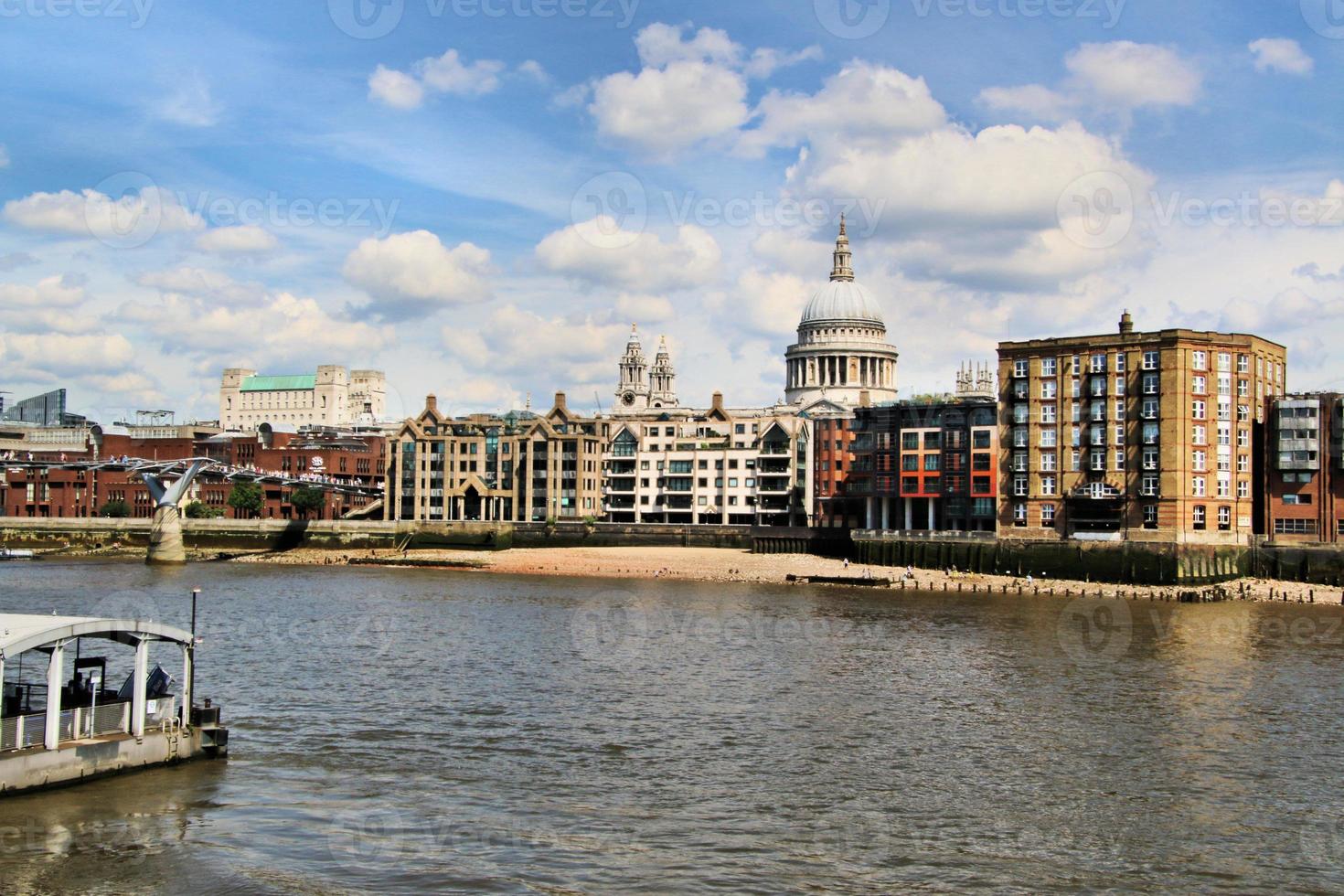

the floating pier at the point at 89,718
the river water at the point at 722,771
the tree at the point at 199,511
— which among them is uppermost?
the tree at the point at 199,511

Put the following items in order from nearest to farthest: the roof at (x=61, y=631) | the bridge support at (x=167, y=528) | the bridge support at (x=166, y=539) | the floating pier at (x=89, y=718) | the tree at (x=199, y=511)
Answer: the floating pier at (x=89, y=718) → the roof at (x=61, y=631) → the bridge support at (x=166, y=539) → the bridge support at (x=167, y=528) → the tree at (x=199, y=511)

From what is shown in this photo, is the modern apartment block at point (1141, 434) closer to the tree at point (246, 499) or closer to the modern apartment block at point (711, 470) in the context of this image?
the modern apartment block at point (711, 470)

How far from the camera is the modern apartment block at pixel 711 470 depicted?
522 ft

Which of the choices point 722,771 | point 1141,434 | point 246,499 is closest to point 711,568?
point 1141,434

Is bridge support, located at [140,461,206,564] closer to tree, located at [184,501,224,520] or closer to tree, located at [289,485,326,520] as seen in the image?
tree, located at [289,485,326,520]

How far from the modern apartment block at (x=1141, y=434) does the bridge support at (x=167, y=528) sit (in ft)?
274

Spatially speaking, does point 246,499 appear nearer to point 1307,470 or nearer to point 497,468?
point 497,468

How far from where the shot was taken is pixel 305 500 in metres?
174

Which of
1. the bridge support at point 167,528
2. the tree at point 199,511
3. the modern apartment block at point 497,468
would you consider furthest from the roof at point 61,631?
the tree at point 199,511

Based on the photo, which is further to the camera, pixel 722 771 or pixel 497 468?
pixel 497 468

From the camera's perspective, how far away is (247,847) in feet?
96.0

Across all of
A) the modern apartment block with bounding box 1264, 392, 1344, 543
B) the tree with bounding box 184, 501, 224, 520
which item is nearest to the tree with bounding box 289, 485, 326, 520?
the tree with bounding box 184, 501, 224, 520

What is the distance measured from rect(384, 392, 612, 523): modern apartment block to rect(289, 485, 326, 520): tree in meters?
8.91

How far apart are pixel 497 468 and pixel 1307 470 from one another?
95.4 m
